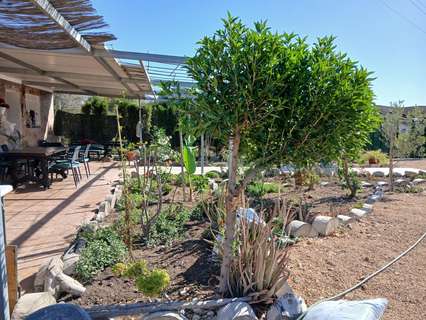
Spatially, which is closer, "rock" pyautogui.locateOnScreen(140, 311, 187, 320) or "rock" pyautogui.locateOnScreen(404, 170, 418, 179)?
"rock" pyautogui.locateOnScreen(140, 311, 187, 320)

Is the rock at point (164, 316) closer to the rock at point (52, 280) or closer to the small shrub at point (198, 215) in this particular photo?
the rock at point (52, 280)

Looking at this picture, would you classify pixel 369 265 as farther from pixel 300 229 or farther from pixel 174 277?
pixel 174 277

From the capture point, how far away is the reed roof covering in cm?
399

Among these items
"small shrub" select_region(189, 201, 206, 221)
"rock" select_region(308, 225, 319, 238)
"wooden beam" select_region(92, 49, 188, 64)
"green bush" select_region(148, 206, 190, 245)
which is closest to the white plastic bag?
"green bush" select_region(148, 206, 190, 245)

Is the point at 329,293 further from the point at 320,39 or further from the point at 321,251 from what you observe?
the point at 320,39

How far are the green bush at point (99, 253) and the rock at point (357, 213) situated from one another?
389cm

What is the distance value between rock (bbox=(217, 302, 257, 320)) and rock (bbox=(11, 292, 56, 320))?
1.32 m

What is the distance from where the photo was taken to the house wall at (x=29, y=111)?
10.8m

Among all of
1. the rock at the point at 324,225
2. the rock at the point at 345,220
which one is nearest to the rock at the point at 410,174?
the rock at the point at 345,220

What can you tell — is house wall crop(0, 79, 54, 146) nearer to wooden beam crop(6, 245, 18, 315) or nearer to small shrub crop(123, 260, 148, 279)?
small shrub crop(123, 260, 148, 279)

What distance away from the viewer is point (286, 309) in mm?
2615

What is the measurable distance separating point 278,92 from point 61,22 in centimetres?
Answer: 326

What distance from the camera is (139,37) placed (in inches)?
425

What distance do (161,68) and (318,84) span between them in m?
6.40
